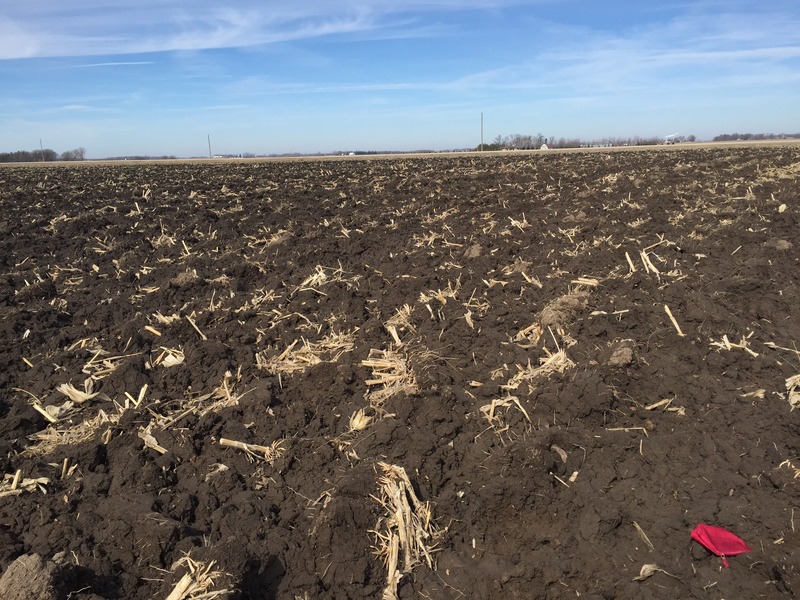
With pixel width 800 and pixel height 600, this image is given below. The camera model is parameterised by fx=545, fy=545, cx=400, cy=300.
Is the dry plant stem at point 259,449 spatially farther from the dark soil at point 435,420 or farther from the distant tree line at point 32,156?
the distant tree line at point 32,156

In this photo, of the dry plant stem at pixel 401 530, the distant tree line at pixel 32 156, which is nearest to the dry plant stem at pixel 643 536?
the dry plant stem at pixel 401 530

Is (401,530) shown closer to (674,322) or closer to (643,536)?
(643,536)

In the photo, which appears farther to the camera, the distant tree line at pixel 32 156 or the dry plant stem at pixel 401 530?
the distant tree line at pixel 32 156

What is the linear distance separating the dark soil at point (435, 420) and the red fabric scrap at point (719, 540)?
0.20 ft

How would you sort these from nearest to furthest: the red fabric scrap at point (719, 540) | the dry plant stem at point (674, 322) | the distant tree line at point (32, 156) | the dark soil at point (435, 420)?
the red fabric scrap at point (719, 540) → the dark soil at point (435, 420) → the dry plant stem at point (674, 322) → the distant tree line at point (32, 156)

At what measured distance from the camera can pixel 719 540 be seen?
10.6 feet

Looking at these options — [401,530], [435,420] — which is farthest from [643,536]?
[435,420]

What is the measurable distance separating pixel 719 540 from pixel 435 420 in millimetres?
2060

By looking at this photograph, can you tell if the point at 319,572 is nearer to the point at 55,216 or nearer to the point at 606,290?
the point at 606,290

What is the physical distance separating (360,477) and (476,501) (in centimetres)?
81

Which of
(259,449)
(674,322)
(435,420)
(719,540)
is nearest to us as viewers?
(719,540)

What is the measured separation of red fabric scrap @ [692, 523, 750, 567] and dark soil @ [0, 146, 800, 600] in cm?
6

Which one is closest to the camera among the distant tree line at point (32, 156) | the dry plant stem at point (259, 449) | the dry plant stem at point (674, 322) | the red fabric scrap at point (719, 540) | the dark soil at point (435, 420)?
the red fabric scrap at point (719, 540)

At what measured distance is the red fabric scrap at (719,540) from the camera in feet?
10.3
